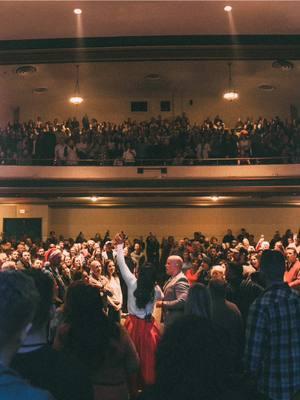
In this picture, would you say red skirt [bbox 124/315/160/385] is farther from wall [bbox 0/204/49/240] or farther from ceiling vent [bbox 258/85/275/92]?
ceiling vent [bbox 258/85/275/92]

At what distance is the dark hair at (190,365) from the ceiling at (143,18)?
41.9 feet

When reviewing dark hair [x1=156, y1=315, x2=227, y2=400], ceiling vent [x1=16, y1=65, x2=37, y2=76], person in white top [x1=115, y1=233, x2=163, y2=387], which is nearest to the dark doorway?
ceiling vent [x1=16, y1=65, x2=37, y2=76]

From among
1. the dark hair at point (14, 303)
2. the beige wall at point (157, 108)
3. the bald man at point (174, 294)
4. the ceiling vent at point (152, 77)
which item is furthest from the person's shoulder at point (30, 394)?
the beige wall at point (157, 108)

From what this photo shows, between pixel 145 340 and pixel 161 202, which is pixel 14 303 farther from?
pixel 161 202

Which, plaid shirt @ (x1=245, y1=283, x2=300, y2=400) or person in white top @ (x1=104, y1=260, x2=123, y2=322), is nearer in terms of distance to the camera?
plaid shirt @ (x1=245, y1=283, x2=300, y2=400)

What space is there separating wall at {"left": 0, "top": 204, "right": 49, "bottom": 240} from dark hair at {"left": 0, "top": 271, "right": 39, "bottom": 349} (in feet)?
71.2

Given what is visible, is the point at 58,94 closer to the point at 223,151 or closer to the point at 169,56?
the point at 223,151

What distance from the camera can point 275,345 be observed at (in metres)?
3.24

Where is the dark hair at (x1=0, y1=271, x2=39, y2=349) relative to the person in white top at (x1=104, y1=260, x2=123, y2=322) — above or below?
above

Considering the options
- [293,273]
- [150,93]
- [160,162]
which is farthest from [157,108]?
[293,273]

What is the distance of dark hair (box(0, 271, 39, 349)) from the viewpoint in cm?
170

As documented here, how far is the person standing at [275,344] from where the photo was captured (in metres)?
3.19

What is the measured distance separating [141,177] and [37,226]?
6.67 m

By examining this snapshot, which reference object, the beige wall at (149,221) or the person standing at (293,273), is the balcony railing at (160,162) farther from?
the person standing at (293,273)
